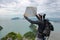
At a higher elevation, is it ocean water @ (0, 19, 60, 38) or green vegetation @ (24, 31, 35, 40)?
ocean water @ (0, 19, 60, 38)

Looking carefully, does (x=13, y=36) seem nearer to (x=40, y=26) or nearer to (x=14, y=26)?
(x=14, y=26)

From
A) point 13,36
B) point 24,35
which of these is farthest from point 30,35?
point 13,36

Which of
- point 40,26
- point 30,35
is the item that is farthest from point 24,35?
point 40,26

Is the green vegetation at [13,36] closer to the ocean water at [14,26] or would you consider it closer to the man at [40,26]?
the ocean water at [14,26]

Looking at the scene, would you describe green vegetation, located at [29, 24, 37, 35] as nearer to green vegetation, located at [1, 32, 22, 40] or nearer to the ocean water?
the ocean water

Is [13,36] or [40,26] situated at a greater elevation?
[40,26]

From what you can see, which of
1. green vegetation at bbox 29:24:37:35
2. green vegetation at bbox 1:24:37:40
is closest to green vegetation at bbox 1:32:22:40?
green vegetation at bbox 1:24:37:40

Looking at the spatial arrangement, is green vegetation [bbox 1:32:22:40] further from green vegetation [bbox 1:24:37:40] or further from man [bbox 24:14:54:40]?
man [bbox 24:14:54:40]

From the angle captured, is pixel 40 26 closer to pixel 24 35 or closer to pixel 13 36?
pixel 24 35

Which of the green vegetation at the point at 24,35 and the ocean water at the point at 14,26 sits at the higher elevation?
the ocean water at the point at 14,26

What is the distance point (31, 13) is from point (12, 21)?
23 cm

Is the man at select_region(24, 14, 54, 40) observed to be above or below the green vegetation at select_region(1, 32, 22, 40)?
above

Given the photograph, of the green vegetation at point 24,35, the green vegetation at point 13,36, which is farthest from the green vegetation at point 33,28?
the green vegetation at point 13,36

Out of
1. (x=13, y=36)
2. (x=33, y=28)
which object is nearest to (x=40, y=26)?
(x=33, y=28)
